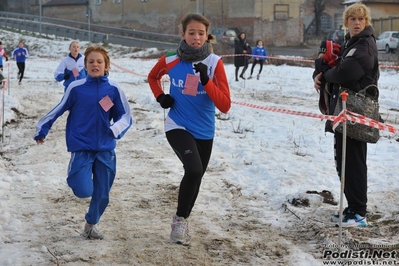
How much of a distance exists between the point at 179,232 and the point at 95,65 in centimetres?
163

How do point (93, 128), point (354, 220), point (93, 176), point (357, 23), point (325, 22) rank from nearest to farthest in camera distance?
point (93, 128) < point (93, 176) < point (357, 23) < point (354, 220) < point (325, 22)

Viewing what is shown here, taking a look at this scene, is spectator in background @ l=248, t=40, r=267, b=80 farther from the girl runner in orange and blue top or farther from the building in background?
the building in background

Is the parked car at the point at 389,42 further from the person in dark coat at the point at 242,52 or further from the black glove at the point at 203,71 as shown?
the black glove at the point at 203,71

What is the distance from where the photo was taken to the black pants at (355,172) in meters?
5.60

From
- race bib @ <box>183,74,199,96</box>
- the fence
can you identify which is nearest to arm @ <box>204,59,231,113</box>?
race bib @ <box>183,74,199,96</box>

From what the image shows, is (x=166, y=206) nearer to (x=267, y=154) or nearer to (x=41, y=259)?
(x=41, y=259)

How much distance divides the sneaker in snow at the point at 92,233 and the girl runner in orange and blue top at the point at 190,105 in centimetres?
66

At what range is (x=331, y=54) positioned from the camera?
5.76 metres

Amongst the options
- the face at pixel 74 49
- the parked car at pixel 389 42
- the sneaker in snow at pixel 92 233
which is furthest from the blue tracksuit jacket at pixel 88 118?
the parked car at pixel 389 42

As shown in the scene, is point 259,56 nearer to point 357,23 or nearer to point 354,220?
point 357,23

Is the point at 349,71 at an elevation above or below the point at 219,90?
above

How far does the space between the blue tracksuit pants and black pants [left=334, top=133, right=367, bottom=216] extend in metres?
2.15

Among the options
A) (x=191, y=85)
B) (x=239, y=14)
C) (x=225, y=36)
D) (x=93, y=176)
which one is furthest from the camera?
(x=239, y=14)

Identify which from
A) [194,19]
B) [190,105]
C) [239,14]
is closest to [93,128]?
[190,105]
